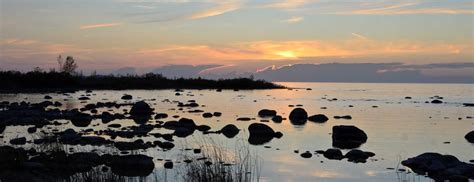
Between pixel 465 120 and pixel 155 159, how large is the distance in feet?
102

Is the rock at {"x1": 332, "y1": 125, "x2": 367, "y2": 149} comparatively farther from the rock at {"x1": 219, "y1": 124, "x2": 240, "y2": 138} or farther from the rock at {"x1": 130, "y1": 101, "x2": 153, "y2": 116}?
the rock at {"x1": 130, "y1": 101, "x2": 153, "y2": 116}

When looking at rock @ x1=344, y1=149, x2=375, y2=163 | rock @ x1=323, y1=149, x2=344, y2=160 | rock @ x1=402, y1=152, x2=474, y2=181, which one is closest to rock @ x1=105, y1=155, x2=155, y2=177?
rock @ x1=323, y1=149, x2=344, y2=160

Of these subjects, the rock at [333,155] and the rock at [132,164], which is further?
the rock at [333,155]

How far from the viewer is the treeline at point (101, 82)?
85.8m

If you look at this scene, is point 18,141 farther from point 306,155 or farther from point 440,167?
point 440,167

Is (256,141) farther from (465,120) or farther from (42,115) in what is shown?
(465,120)

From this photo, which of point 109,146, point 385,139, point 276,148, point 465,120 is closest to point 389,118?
point 465,120

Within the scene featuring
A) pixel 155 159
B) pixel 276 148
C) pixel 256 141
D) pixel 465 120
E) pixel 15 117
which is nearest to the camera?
pixel 155 159

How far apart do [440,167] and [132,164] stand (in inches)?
413

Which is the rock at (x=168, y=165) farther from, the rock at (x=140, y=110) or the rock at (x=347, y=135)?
the rock at (x=140, y=110)

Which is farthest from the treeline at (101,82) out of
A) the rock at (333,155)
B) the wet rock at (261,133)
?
the rock at (333,155)

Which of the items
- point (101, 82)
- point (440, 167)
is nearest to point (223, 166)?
point (440, 167)

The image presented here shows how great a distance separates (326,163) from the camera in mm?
20484

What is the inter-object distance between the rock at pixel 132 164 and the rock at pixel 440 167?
9.39m
